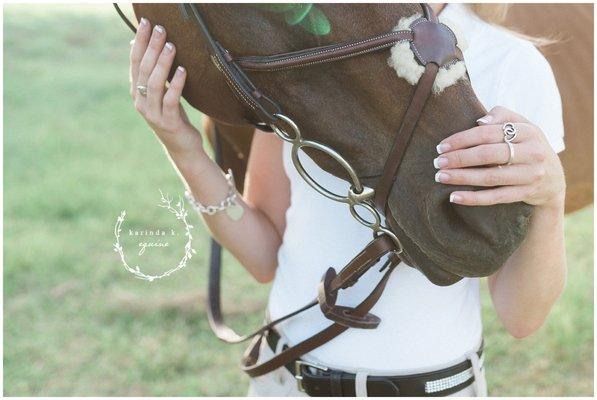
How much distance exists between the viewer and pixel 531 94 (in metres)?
1.20

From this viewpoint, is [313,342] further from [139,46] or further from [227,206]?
[139,46]

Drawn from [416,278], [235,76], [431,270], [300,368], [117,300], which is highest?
[235,76]

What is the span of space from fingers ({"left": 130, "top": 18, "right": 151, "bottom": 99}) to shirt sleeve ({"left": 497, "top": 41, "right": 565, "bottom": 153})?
→ 0.58 m

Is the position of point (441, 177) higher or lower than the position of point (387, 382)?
higher

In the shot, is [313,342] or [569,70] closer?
[313,342]

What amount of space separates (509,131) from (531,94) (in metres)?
0.27

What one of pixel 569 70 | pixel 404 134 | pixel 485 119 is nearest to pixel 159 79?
pixel 404 134

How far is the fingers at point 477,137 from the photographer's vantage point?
96cm

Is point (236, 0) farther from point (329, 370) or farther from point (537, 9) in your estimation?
point (537, 9)

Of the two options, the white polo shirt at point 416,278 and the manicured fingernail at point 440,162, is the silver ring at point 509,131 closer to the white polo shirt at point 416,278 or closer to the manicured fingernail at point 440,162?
the manicured fingernail at point 440,162

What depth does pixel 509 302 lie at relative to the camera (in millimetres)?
1282

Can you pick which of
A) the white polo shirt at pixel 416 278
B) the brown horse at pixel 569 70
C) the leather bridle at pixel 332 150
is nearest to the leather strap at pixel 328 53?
the leather bridle at pixel 332 150

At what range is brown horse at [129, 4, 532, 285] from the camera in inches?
39.2

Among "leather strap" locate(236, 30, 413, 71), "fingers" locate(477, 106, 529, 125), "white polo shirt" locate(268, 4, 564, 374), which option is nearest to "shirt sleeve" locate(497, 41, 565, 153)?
"white polo shirt" locate(268, 4, 564, 374)
